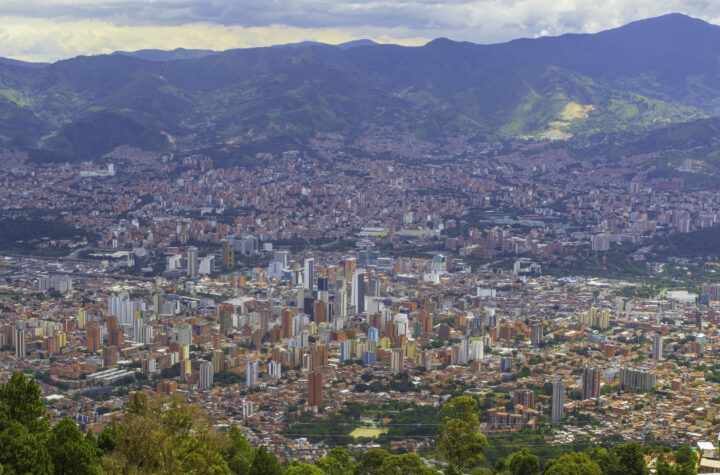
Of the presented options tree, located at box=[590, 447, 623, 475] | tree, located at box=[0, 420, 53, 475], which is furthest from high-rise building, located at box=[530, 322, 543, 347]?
tree, located at box=[0, 420, 53, 475]

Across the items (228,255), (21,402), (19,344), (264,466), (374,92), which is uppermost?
(374,92)

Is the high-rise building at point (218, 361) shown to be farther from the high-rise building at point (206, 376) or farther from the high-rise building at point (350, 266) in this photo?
the high-rise building at point (350, 266)

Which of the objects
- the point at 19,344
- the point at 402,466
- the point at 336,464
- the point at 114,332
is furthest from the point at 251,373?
the point at 402,466

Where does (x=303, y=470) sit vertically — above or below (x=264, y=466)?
below

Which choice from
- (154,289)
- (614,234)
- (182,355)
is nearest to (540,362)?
(182,355)

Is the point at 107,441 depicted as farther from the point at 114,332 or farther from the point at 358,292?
the point at 358,292

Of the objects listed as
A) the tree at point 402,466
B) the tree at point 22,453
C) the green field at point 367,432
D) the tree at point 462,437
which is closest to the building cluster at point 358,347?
the green field at point 367,432

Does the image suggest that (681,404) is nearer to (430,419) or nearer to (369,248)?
(430,419)
